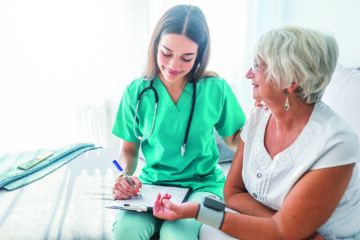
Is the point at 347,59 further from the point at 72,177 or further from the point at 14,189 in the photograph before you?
the point at 14,189

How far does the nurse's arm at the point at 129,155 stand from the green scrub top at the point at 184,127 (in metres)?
0.08

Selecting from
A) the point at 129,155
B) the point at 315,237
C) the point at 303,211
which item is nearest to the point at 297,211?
the point at 303,211

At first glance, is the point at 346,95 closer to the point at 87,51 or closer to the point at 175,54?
the point at 175,54

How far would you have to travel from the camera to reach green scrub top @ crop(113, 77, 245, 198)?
124 centimetres

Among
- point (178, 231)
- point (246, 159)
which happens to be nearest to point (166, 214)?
point (178, 231)

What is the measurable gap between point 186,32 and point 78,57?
131 centimetres

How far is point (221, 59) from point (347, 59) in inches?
37.2

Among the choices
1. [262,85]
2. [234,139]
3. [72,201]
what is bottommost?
[72,201]

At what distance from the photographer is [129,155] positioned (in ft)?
4.49

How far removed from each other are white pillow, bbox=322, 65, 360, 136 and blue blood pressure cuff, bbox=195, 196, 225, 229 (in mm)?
676

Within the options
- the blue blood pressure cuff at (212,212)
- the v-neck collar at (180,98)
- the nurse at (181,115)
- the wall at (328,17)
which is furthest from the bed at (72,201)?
the v-neck collar at (180,98)

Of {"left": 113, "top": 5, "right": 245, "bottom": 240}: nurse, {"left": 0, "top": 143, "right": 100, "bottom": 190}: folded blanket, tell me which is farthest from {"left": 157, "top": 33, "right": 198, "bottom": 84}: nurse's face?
{"left": 0, "top": 143, "right": 100, "bottom": 190}: folded blanket

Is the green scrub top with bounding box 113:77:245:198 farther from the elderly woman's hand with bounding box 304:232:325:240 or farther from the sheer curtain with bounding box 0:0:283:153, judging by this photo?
the sheer curtain with bounding box 0:0:283:153

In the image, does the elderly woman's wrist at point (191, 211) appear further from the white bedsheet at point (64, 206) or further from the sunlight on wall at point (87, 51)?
the sunlight on wall at point (87, 51)
